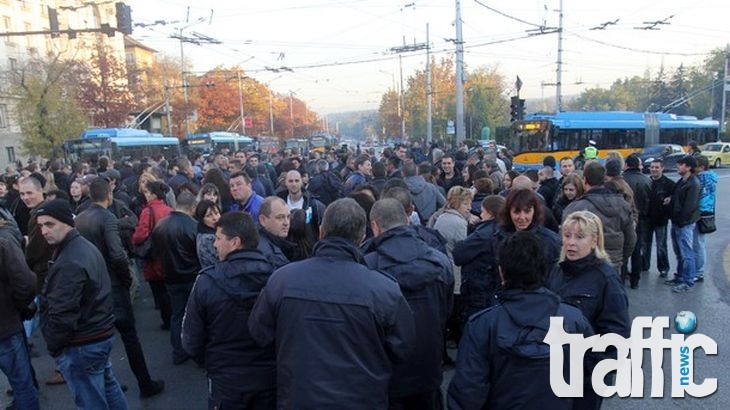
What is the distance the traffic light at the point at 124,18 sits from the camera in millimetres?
13816

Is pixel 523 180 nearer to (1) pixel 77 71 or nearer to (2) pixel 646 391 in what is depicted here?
(2) pixel 646 391

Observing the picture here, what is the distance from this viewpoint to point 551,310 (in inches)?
97.8

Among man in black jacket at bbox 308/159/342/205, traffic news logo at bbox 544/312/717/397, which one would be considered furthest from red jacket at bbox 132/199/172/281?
traffic news logo at bbox 544/312/717/397

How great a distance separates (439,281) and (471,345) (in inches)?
35.0

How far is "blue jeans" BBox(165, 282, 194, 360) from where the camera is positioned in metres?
5.57

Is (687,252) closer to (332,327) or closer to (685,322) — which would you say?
(685,322)

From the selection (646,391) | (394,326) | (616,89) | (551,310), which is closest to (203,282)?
(394,326)

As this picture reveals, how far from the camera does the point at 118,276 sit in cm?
478

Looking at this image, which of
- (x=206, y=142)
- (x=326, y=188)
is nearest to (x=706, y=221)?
(x=326, y=188)

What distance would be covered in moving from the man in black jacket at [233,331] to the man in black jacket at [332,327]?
35 centimetres

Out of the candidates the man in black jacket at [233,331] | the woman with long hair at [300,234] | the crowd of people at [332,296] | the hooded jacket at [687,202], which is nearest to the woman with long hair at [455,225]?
the crowd of people at [332,296]

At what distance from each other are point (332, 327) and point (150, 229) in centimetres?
427

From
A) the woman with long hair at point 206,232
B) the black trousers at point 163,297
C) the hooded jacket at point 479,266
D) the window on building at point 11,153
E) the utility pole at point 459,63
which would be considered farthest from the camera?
the window on building at point 11,153

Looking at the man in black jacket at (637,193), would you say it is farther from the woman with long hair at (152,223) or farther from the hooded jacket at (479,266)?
the woman with long hair at (152,223)
